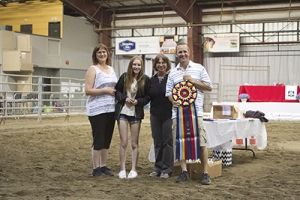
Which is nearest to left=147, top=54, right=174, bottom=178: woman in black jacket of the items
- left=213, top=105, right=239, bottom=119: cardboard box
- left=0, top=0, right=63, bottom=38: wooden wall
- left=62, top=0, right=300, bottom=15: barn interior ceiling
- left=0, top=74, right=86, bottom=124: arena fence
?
left=213, top=105, right=239, bottom=119: cardboard box

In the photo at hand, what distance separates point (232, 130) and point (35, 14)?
1825 cm

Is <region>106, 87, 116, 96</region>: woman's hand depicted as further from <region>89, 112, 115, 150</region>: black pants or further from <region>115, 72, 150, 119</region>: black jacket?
<region>89, 112, 115, 150</region>: black pants

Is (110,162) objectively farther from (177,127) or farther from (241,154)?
(241,154)

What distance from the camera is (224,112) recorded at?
641cm

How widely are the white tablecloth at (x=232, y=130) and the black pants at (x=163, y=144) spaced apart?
668 millimetres

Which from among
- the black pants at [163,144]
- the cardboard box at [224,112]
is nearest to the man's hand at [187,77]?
the black pants at [163,144]

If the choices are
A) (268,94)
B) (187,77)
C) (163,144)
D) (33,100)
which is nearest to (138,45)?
(268,94)

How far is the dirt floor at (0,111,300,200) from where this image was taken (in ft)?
12.9

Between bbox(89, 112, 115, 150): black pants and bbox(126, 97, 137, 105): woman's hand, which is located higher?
bbox(126, 97, 137, 105): woman's hand

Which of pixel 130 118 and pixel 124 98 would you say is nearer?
pixel 124 98

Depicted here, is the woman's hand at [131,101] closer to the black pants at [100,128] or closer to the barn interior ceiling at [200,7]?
the black pants at [100,128]

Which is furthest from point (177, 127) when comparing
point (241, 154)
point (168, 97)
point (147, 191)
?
point (241, 154)

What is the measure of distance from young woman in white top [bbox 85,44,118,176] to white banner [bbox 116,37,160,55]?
18261 millimetres

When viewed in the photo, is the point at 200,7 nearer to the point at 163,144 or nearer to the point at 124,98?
the point at 163,144
